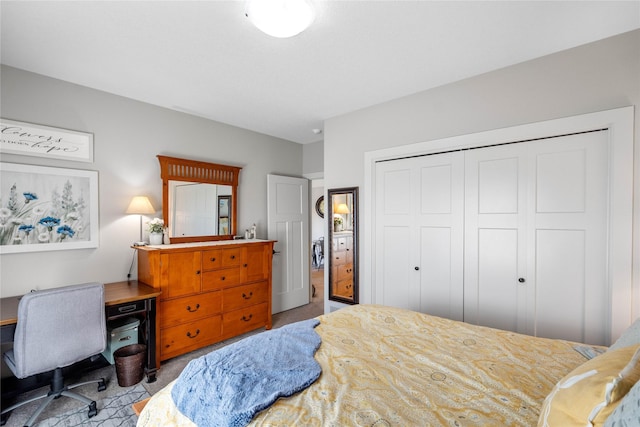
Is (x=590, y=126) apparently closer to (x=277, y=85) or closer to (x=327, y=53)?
(x=327, y=53)

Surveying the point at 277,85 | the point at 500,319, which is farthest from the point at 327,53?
the point at 500,319

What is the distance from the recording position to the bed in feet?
3.30

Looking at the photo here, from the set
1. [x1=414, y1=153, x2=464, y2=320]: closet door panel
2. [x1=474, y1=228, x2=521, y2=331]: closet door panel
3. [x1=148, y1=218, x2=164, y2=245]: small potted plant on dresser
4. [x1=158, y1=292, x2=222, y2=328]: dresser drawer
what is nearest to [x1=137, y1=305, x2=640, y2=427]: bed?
[x1=474, y1=228, x2=521, y2=331]: closet door panel

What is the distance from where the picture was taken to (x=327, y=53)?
2.19 metres

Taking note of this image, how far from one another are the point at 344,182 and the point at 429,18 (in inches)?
74.3

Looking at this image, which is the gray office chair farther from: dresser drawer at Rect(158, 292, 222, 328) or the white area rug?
dresser drawer at Rect(158, 292, 222, 328)

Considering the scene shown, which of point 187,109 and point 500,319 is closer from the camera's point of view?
point 500,319

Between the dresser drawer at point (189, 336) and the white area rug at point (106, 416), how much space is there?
1.69 feet

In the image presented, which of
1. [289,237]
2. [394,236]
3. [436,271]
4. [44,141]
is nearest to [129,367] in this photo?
[44,141]

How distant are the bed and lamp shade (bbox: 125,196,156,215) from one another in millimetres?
2104

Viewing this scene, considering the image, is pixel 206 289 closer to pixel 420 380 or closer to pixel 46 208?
pixel 46 208

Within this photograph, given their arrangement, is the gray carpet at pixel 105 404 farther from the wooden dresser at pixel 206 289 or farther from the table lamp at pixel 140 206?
the table lamp at pixel 140 206

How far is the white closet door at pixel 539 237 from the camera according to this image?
209 centimetres

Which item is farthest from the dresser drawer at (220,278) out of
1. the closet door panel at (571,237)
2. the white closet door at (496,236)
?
the closet door panel at (571,237)
